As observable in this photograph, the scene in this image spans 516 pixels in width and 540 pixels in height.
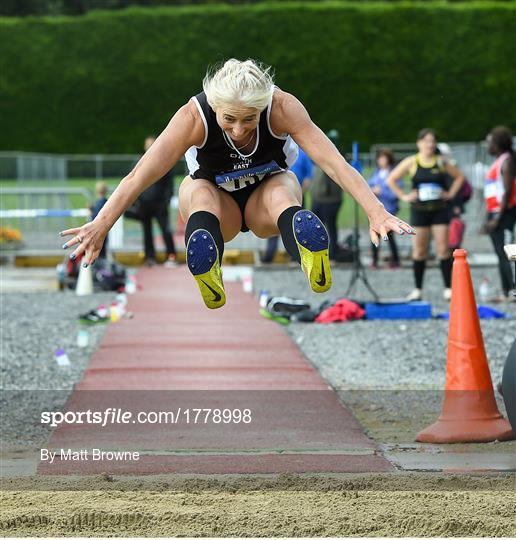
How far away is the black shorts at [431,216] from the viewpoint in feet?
45.5

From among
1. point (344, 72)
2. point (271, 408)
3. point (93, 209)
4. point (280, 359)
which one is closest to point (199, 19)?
point (344, 72)

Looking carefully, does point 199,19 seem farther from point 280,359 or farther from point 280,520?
point 280,520

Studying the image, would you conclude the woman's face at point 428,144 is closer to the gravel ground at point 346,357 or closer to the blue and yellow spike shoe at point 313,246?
the gravel ground at point 346,357

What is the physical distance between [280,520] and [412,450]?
199cm

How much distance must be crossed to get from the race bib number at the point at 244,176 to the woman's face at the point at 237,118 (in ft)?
1.35

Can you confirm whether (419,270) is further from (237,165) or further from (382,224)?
(382,224)

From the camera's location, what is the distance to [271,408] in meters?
9.07

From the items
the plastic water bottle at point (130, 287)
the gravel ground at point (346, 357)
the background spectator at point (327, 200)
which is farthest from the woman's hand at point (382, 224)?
the background spectator at point (327, 200)

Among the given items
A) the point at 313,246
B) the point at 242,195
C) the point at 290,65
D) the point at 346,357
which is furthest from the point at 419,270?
the point at 290,65

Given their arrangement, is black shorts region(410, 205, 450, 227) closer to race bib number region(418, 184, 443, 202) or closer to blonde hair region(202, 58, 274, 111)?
race bib number region(418, 184, 443, 202)

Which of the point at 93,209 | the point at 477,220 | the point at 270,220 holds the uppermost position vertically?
the point at 270,220

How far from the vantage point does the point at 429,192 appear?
1384 cm

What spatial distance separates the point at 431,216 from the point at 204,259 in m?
7.94

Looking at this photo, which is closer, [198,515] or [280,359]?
[198,515]
